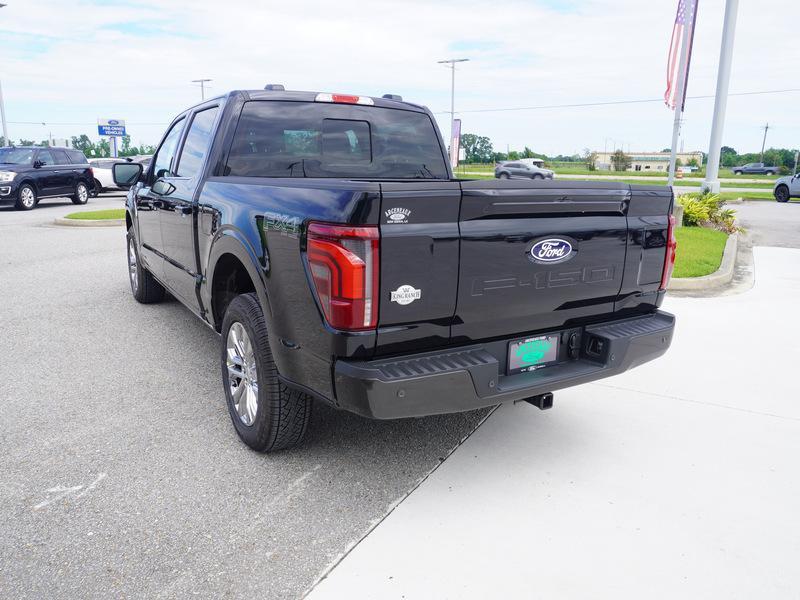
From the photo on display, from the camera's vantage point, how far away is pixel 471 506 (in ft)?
9.73

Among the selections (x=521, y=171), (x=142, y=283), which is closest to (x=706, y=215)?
(x=142, y=283)

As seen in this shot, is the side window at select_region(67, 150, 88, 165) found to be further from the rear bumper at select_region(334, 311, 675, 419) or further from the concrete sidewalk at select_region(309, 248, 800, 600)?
the rear bumper at select_region(334, 311, 675, 419)

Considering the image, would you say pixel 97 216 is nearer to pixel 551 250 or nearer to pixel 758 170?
pixel 551 250

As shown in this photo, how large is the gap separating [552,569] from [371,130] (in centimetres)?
318

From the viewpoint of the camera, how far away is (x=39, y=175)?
59.9ft

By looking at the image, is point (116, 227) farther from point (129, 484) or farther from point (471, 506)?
point (471, 506)

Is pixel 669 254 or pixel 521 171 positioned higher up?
pixel 669 254

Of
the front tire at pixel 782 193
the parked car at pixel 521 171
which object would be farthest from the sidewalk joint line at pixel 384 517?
the parked car at pixel 521 171

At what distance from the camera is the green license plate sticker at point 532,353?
2998mm

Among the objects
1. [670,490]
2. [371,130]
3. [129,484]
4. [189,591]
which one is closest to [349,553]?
[189,591]

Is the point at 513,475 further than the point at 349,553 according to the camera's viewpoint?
Yes

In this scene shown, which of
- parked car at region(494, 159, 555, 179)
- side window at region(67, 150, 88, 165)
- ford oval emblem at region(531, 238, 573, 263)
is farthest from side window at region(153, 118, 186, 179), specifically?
parked car at region(494, 159, 555, 179)

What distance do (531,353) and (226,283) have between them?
6.33ft

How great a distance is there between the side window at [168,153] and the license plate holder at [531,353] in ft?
11.0
